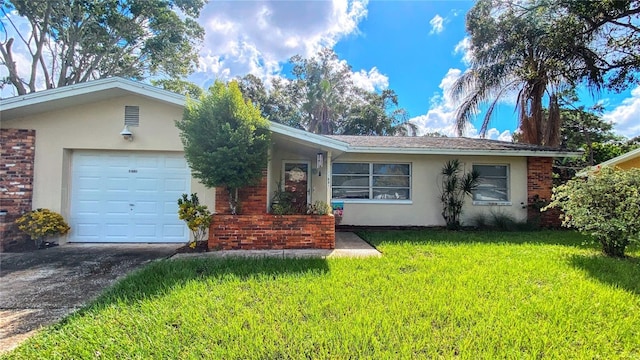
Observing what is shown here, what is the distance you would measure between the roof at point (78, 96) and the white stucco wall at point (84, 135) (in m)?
0.18

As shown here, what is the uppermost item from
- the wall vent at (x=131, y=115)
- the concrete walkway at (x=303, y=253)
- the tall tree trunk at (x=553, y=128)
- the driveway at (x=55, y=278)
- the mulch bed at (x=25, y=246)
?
the tall tree trunk at (x=553, y=128)

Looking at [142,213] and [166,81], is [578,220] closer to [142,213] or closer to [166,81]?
[142,213]

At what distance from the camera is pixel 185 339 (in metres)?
2.91

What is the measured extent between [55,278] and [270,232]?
364 cm

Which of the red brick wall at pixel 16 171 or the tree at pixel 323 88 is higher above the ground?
the tree at pixel 323 88

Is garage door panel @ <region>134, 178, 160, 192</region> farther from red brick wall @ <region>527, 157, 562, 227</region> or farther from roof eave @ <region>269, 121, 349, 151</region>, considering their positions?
red brick wall @ <region>527, 157, 562, 227</region>

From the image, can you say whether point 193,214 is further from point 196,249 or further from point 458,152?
point 458,152

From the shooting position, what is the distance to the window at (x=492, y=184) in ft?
33.6

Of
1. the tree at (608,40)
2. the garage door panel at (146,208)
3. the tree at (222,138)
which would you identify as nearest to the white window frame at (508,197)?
the tree at (608,40)

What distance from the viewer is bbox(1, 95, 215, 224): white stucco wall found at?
23.1 ft

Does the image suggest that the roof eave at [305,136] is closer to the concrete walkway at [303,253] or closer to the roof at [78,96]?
the roof at [78,96]

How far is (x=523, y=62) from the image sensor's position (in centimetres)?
1192

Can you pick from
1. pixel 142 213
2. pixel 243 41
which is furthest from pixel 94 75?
pixel 142 213

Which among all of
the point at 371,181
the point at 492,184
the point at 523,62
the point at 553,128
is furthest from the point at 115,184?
the point at 553,128
